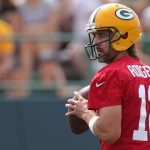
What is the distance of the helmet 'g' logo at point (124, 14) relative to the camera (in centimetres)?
559

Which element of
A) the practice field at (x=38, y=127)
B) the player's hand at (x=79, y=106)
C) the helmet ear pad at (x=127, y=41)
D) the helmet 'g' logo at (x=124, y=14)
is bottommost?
the practice field at (x=38, y=127)

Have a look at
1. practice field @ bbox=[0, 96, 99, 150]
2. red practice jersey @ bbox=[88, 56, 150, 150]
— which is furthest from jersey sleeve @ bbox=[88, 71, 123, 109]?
practice field @ bbox=[0, 96, 99, 150]

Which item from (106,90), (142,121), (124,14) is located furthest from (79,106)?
(124,14)

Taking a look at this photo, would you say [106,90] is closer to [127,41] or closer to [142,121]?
[142,121]

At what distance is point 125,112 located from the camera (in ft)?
17.6

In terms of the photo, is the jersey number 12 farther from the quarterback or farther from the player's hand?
the player's hand

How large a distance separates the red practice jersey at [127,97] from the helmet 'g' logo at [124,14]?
35cm

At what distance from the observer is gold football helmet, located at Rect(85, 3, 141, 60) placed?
5.54m

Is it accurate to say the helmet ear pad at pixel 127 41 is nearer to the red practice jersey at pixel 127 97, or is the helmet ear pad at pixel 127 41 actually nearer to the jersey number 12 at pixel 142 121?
the red practice jersey at pixel 127 97

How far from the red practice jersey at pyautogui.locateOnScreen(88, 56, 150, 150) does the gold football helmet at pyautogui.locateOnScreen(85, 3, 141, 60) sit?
0.50 feet

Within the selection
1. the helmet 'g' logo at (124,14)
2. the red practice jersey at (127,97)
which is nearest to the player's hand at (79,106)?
the red practice jersey at (127,97)

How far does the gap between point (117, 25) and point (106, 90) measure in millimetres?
580

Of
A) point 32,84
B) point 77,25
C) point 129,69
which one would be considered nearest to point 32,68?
point 32,84

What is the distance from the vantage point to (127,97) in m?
5.31
